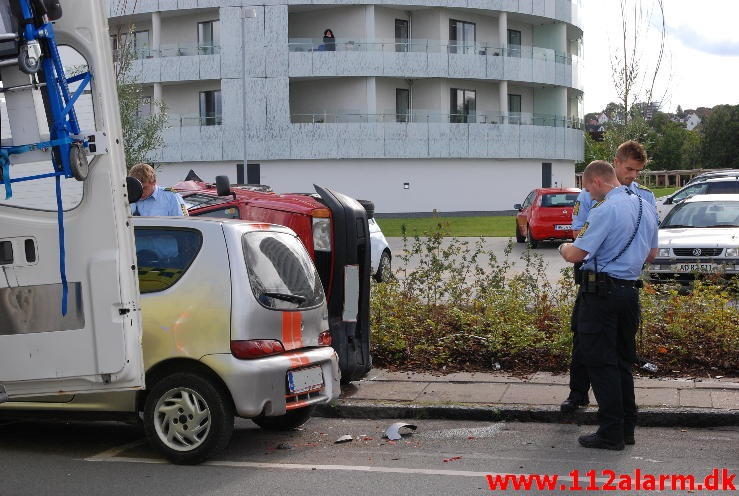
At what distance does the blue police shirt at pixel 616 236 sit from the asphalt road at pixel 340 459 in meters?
1.22

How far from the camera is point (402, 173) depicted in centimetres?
5012

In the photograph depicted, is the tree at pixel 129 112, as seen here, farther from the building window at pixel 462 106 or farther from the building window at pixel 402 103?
the building window at pixel 462 106

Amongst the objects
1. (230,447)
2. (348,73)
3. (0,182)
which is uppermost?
(348,73)

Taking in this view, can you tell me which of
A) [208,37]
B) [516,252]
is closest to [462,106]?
[208,37]

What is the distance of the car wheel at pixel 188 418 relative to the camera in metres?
6.50

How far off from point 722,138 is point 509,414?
319 ft

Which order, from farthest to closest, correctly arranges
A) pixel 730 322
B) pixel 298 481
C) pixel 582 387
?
pixel 730 322, pixel 582 387, pixel 298 481

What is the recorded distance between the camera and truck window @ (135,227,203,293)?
676 centimetres

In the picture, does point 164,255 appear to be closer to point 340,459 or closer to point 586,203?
point 340,459

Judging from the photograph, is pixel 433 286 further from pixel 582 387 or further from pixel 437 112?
pixel 437 112

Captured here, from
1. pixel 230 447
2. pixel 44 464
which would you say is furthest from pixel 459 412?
pixel 44 464

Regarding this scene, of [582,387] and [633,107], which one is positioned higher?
[633,107]

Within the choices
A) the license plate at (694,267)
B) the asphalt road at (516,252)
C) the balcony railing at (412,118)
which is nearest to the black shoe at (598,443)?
the license plate at (694,267)

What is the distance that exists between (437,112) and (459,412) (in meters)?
42.5
